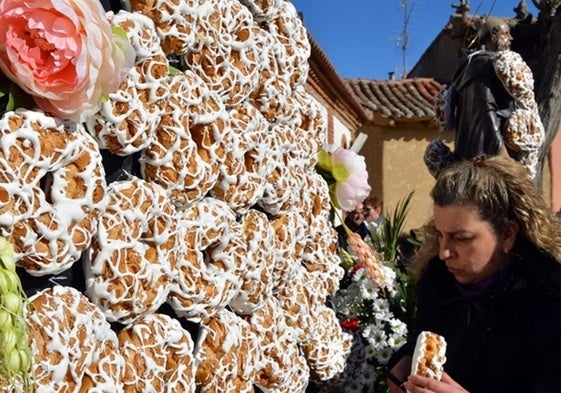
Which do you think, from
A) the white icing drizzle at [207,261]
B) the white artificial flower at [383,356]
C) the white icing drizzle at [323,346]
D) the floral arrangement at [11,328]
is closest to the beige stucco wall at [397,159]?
the white artificial flower at [383,356]

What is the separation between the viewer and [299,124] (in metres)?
1.45

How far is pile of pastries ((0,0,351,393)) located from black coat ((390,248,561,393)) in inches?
18.0

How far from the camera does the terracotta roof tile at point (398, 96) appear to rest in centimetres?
1247

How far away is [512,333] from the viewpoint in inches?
63.7

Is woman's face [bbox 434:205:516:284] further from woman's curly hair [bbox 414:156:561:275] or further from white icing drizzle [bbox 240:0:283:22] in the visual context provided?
white icing drizzle [bbox 240:0:283:22]

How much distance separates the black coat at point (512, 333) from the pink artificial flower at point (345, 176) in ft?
1.10

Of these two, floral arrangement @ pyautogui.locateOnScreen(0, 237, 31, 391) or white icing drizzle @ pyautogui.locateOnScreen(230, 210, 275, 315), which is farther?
white icing drizzle @ pyautogui.locateOnScreen(230, 210, 275, 315)

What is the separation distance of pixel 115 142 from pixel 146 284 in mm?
166

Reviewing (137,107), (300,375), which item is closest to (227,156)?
(137,107)

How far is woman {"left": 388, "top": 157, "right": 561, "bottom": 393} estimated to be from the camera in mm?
1598

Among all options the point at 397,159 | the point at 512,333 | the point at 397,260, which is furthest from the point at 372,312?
the point at 397,159

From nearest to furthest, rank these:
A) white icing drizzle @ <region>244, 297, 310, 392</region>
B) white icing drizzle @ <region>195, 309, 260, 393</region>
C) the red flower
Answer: white icing drizzle @ <region>195, 309, 260, 393</region>, white icing drizzle @ <region>244, 297, 310, 392</region>, the red flower

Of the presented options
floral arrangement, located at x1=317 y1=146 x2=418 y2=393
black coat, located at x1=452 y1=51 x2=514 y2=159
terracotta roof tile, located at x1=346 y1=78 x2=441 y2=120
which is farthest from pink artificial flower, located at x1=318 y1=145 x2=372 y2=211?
terracotta roof tile, located at x1=346 y1=78 x2=441 y2=120

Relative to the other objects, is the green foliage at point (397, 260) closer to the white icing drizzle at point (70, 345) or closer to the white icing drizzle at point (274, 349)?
the white icing drizzle at point (274, 349)
